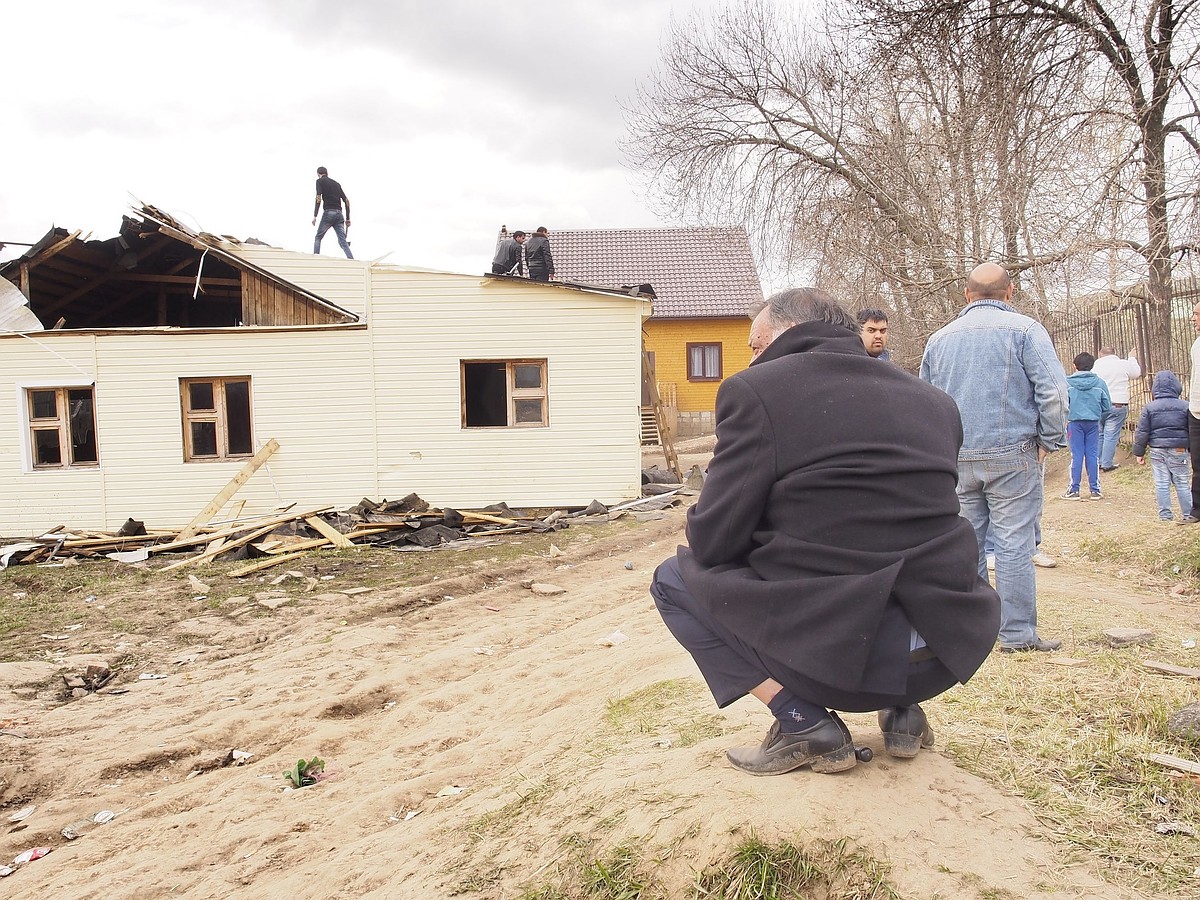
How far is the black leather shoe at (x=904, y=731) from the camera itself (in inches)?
114

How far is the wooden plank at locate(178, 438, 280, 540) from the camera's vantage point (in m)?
14.0

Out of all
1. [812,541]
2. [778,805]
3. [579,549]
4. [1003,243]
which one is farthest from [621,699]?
[1003,243]

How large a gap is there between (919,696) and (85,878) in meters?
3.59

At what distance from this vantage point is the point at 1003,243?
14.6 m

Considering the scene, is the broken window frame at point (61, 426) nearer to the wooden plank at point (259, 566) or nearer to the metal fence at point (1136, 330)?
the wooden plank at point (259, 566)

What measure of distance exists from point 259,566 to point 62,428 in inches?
256

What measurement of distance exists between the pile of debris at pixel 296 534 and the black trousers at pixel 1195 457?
8.36 m

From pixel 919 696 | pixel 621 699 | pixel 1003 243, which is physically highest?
pixel 1003 243

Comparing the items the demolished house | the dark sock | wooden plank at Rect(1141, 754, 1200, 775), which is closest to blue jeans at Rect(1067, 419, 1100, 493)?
the demolished house

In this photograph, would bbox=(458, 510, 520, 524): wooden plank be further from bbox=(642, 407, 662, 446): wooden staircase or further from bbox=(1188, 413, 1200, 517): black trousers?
bbox=(642, 407, 662, 446): wooden staircase

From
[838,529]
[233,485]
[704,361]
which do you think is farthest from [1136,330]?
[704,361]

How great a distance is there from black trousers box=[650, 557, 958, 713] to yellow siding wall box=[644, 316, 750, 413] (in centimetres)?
2793

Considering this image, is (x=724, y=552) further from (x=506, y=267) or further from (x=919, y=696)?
(x=506, y=267)

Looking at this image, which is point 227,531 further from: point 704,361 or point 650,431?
point 704,361
